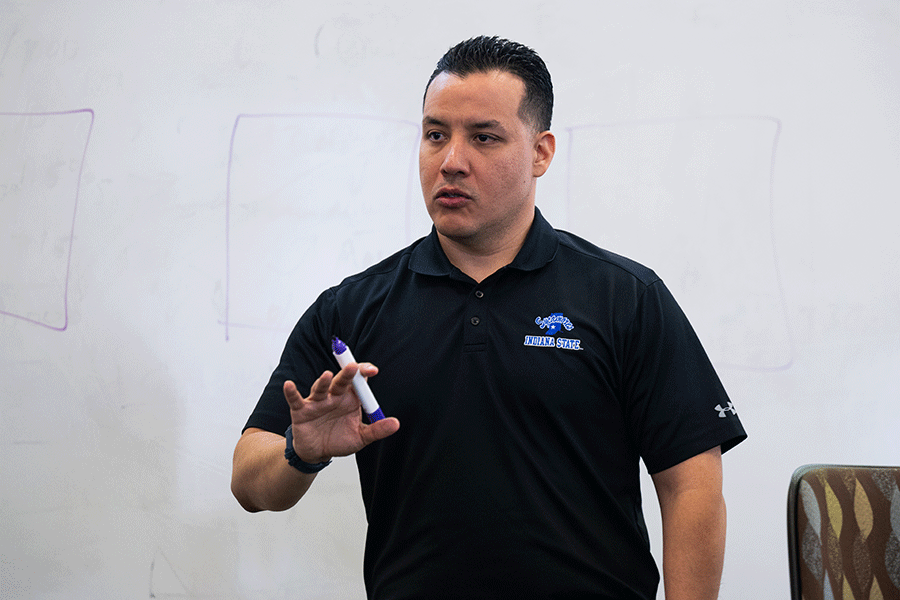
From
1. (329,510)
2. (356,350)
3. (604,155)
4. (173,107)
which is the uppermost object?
(173,107)

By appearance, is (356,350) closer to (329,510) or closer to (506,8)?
(329,510)

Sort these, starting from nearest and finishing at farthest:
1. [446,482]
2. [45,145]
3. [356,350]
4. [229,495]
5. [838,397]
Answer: [446,482] → [356,350] → [838,397] → [229,495] → [45,145]

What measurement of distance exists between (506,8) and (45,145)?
1269mm

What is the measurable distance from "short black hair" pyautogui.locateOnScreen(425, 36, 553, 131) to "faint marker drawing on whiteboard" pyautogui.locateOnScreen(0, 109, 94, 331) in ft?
4.09

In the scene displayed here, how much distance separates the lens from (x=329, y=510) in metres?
1.79

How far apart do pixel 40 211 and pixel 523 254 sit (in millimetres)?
1454

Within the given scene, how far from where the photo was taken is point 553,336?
1.05 metres

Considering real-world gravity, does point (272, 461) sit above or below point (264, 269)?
below

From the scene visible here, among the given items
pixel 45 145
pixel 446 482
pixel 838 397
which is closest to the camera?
pixel 446 482

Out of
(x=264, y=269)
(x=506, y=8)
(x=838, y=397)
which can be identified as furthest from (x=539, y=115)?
(x=838, y=397)

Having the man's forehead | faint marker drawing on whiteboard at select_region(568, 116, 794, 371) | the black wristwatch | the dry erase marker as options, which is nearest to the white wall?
faint marker drawing on whiteboard at select_region(568, 116, 794, 371)

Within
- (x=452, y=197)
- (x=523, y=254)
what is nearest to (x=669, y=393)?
(x=523, y=254)

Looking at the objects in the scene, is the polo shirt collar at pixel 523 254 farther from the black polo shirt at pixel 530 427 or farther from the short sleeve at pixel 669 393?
the short sleeve at pixel 669 393

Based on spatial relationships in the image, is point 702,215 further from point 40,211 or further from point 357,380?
point 40,211
